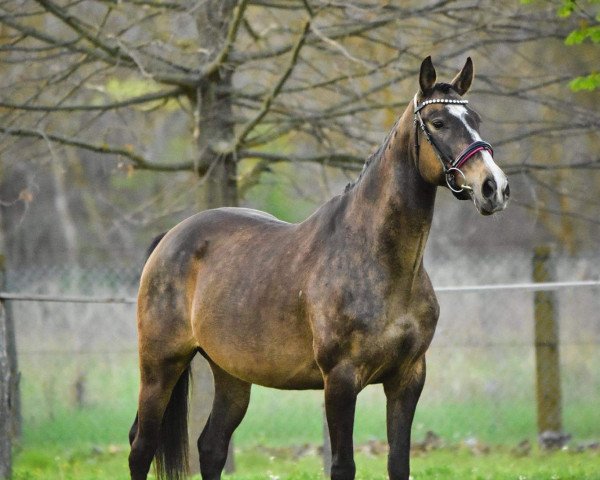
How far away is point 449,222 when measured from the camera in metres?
20.0

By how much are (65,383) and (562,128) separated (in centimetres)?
563

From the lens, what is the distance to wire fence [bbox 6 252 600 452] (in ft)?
29.8

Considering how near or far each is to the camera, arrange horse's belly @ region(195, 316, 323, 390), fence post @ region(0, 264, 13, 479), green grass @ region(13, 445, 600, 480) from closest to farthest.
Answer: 1. horse's belly @ region(195, 316, 323, 390)
2. green grass @ region(13, 445, 600, 480)
3. fence post @ region(0, 264, 13, 479)

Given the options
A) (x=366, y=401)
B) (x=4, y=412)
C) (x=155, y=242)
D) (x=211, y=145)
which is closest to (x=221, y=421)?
(x=155, y=242)

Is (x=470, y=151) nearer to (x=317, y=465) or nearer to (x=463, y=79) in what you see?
(x=463, y=79)

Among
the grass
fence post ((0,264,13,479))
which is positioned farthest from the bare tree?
the grass

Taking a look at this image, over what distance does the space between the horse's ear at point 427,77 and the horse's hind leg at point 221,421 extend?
2.19 metres

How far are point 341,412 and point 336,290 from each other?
550 mm

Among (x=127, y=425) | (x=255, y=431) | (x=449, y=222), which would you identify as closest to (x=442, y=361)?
(x=255, y=431)

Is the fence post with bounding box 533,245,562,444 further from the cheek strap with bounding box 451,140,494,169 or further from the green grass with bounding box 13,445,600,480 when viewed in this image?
the cheek strap with bounding box 451,140,494,169

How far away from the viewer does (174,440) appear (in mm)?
5582

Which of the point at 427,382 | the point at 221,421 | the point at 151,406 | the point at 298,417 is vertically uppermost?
the point at 151,406

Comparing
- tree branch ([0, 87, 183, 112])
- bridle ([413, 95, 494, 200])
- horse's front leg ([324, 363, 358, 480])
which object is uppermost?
tree branch ([0, 87, 183, 112])

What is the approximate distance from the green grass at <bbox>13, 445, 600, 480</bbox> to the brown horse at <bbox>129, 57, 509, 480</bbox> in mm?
1621
